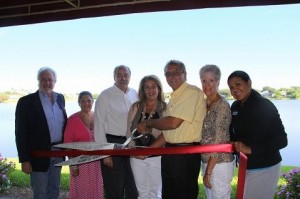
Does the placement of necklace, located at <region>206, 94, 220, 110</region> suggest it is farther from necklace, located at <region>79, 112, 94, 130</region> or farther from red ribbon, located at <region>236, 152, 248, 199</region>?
necklace, located at <region>79, 112, 94, 130</region>

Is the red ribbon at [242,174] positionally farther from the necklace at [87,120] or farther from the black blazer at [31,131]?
the black blazer at [31,131]

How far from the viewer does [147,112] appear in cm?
343

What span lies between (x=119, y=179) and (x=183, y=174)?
101cm

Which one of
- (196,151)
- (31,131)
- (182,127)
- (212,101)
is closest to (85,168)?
(31,131)

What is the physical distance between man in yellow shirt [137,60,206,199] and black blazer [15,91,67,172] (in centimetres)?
145

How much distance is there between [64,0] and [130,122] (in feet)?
6.37

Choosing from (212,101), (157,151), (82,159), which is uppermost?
(212,101)

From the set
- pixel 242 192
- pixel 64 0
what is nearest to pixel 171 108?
pixel 242 192

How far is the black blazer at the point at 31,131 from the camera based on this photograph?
354cm

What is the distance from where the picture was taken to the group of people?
262 centimetres

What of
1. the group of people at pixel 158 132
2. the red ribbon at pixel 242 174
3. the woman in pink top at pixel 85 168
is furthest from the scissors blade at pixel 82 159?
the red ribbon at pixel 242 174

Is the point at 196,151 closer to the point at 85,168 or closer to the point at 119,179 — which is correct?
the point at 119,179

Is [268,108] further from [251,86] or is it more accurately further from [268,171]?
[268,171]

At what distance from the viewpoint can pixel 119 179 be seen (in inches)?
141
